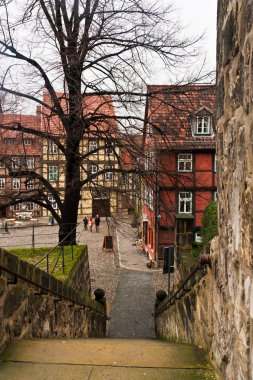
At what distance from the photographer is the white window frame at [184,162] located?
19109 mm

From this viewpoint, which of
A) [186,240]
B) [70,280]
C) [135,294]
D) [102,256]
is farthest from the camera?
[102,256]

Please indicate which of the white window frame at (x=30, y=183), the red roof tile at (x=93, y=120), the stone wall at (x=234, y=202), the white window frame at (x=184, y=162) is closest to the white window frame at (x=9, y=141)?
the red roof tile at (x=93, y=120)

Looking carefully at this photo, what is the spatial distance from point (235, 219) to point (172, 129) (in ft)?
30.8

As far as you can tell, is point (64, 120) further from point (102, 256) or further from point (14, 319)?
point (102, 256)

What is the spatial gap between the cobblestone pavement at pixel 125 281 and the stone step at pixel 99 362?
19.6 feet

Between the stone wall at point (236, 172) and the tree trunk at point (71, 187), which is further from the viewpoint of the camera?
the tree trunk at point (71, 187)

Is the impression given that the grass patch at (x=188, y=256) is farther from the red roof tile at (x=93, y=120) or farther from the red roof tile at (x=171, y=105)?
the red roof tile at (x=93, y=120)

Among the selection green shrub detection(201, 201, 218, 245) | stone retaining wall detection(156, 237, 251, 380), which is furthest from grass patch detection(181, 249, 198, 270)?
stone retaining wall detection(156, 237, 251, 380)

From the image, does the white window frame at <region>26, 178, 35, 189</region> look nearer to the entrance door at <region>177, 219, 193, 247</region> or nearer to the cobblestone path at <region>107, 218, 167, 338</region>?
the cobblestone path at <region>107, 218, 167, 338</region>

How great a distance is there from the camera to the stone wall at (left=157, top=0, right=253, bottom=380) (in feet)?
5.75

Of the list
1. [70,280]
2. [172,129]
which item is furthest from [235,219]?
[172,129]

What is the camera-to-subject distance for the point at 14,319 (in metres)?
3.43

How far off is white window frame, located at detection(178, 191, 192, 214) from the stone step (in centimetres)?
1593

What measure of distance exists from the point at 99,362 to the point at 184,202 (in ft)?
54.7
